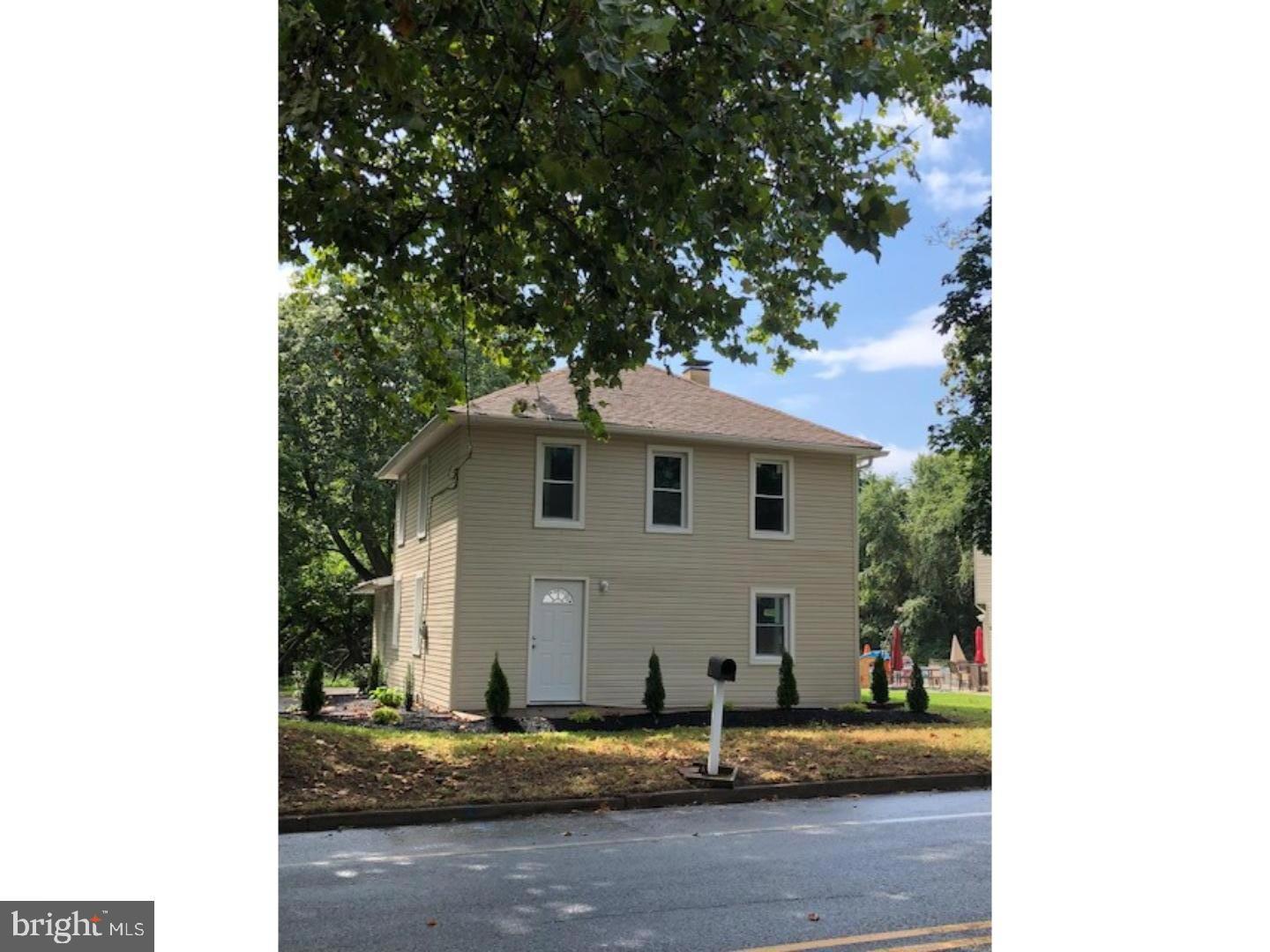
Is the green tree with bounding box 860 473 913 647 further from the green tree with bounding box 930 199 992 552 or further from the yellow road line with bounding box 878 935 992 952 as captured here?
the yellow road line with bounding box 878 935 992 952

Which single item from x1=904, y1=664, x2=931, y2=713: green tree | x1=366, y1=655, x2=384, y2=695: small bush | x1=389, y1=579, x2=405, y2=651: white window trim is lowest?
x1=366, y1=655, x2=384, y2=695: small bush

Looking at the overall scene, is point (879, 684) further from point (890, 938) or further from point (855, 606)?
point (890, 938)

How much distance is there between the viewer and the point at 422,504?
55.6 ft

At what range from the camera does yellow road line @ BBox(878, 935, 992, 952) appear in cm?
393

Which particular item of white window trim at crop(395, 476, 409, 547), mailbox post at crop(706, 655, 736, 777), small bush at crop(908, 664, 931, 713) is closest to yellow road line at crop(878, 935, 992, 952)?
mailbox post at crop(706, 655, 736, 777)

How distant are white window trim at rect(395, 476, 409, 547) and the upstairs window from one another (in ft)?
21.4

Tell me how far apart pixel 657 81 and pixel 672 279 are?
1573mm

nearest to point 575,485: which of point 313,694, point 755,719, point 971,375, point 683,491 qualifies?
point 683,491

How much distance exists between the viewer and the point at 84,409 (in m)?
2.12

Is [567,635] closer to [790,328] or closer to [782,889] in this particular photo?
[790,328]

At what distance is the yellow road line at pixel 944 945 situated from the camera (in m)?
3.93

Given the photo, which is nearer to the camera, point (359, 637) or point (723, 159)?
point (723, 159)
